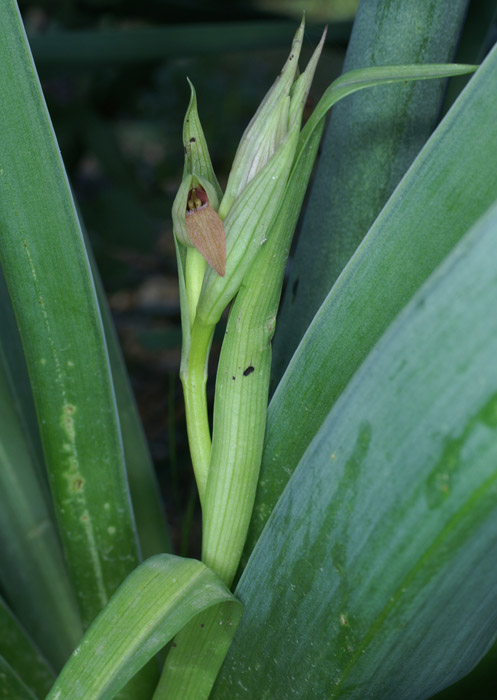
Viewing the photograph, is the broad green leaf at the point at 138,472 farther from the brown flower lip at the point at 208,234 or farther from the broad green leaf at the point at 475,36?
the broad green leaf at the point at 475,36

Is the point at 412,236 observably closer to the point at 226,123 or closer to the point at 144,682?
the point at 144,682

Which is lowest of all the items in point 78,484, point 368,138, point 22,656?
point 22,656

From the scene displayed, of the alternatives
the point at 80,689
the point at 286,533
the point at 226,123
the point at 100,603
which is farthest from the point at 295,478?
the point at 226,123

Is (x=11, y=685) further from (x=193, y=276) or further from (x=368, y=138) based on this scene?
(x=368, y=138)

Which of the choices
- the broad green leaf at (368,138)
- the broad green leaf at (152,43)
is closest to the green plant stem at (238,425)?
the broad green leaf at (368,138)

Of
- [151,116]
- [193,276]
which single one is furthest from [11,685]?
[151,116]
